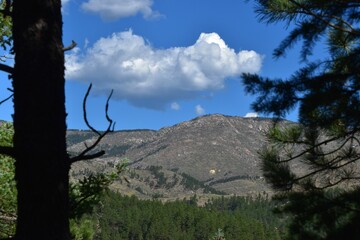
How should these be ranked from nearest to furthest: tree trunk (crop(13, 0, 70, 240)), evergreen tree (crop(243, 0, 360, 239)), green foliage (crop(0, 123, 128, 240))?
tree trunk (crop(13, 0, 70, 240)), evergreen tree (crop(243, 0, 360, 239)), green foliage (crop(0, 123, 128, 240))

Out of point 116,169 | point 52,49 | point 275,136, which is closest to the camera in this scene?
point 52,49

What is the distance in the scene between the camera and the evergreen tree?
275 inches

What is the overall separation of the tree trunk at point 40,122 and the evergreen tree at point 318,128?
384 cm

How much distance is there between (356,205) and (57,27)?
5614 millimetres

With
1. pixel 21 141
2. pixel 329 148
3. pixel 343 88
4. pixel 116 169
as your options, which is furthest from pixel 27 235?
pixel 116 169

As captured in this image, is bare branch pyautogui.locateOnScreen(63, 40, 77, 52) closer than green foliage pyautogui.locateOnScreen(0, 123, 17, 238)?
Yes

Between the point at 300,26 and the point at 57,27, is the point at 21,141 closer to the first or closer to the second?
the point at 57,27

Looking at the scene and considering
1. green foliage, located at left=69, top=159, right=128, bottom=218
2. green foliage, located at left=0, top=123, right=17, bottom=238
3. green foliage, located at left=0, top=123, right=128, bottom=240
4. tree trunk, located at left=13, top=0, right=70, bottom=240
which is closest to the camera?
tree trunk, located at left=13, top=0, right=70, bottom=240

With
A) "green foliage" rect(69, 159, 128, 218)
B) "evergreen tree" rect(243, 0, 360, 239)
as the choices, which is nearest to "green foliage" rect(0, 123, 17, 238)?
"green foliage" rect(69, 159, 128, 218)

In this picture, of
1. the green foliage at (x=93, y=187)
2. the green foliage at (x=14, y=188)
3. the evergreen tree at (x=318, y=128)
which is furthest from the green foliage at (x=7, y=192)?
the evergreen tree at (x=318, y=128)

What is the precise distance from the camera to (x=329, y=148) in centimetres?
904

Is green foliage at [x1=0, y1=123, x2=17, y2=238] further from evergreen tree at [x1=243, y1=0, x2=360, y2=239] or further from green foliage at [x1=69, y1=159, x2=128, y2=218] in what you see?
evergreen tree at [x1=243, y1=0, x2=360, y2=239]

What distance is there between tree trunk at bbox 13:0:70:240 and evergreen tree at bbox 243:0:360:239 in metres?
3.84

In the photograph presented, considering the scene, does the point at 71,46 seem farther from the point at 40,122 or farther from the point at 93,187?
the point at 93,187
